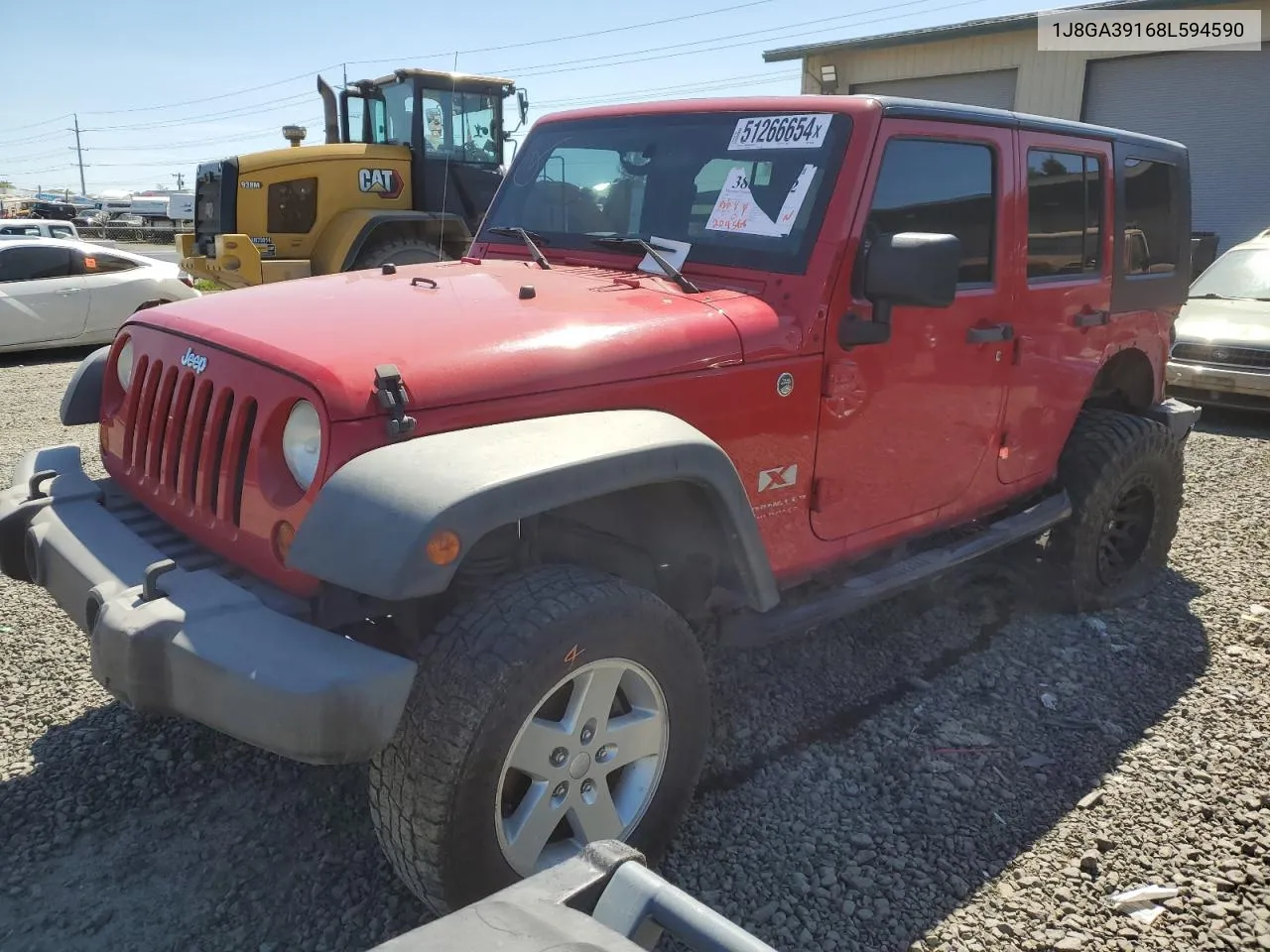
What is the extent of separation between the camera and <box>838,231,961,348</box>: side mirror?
2.67 m

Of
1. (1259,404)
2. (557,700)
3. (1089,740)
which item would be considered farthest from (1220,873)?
(1259,404)

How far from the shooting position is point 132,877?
249cm

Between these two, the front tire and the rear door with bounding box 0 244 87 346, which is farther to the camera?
the rear door with bounding box 0 244 87 346

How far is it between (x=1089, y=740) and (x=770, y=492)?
1506 mm

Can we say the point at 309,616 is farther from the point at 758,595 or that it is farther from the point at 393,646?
the point at 758,595

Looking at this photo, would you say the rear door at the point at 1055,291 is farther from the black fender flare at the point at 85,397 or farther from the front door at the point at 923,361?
the black fender flare at the point at 85,397

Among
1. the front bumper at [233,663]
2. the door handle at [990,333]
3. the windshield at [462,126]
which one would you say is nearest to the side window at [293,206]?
the windshield at [462,126]

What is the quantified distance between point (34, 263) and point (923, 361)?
997 centimetres

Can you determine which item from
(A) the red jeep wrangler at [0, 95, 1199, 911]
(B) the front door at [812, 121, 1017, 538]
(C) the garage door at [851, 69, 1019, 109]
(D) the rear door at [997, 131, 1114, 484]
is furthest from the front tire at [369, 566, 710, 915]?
(C) the garage door at [851, 69, 1019, 109]

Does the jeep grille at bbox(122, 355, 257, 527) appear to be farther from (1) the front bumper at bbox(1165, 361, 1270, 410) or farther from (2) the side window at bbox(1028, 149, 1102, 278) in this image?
(1) the front bumper at bbox(1165, 361, 1270, 410)

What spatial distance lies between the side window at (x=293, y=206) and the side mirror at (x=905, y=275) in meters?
8.89

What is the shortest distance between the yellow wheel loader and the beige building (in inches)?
334

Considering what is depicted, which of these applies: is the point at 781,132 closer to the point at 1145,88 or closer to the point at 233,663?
the point at 233,663

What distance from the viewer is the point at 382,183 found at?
10445 mm
